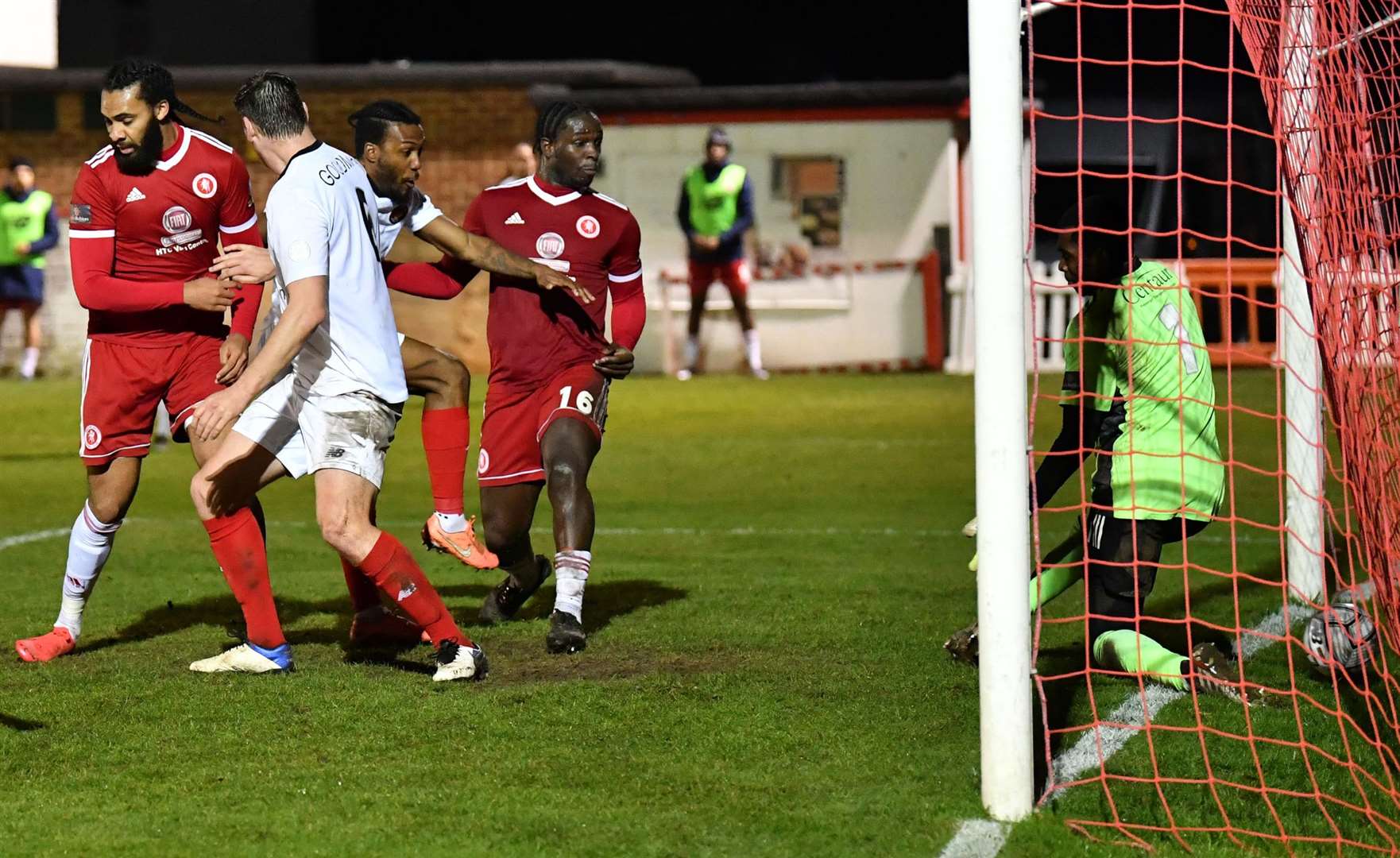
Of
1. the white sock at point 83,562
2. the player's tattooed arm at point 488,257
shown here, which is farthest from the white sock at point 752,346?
the white sock at point 83,562

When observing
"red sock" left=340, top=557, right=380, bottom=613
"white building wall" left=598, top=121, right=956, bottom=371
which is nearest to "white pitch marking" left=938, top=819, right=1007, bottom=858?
"red sock" left=340, top=557, right=380, bottom=613

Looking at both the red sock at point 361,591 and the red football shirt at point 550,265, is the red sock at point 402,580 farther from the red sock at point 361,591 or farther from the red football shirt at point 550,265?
the red football shirt at point 550,265

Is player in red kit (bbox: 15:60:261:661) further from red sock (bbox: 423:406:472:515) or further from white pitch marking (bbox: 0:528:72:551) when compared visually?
white pitch marking (bbox: 0:528:72:551)

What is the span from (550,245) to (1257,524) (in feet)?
9.66

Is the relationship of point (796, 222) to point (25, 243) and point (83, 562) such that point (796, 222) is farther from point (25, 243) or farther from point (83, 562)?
point (83, 562)

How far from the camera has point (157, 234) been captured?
6766 mm

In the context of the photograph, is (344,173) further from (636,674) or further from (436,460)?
(636,674)

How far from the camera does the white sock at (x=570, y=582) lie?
6.85 meters

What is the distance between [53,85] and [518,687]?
18.3 m

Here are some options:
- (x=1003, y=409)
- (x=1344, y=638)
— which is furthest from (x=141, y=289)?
(x=1344, y=638)

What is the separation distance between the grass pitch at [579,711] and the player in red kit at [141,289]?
0.60m

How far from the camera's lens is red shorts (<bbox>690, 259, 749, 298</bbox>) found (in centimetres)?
2017

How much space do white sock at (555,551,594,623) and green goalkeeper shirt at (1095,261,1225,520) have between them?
77.5 inches

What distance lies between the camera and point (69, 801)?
16.0 feet
